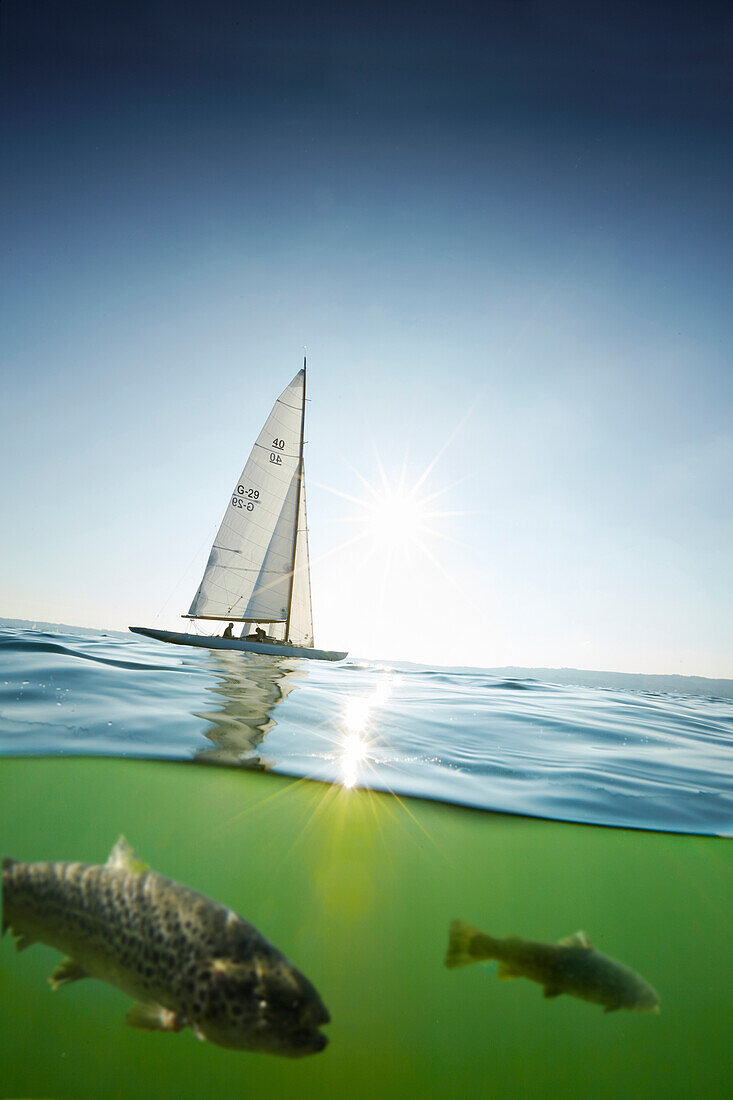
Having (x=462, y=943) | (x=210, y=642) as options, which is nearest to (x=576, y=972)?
(x=462, y=943)

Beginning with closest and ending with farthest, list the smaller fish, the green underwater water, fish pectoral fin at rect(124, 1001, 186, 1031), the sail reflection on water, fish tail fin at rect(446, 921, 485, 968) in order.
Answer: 1. fish pectoral fin at rect(124, 1001, 186, 1031)
2. fish tail fin at rect(446, 921, 485, 968)
3. the smaller fish
4. the green underwater water
5. the sail reflection on water

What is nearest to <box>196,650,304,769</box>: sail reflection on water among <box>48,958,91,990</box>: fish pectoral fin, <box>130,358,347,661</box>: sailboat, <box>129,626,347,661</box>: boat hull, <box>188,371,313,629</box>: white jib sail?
<box>48,958,91,990</box>: fish pectoral fin

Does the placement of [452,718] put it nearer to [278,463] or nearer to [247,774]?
[247,774]

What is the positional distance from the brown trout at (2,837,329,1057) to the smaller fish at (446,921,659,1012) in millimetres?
1356

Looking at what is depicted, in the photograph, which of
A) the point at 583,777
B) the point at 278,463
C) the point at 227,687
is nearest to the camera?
the point at 583,777

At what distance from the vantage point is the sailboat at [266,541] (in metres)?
27.3

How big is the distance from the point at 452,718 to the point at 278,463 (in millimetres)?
21846

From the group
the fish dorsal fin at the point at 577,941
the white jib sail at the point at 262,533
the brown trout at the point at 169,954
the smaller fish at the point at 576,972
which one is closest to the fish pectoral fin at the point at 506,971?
the smaller fish at the point at 576,972

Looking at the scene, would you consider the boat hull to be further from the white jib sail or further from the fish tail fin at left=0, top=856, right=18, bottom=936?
the fish tail fin at left=0, top=856, right=18, bottom=936

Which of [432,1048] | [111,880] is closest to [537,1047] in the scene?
[432,1048]

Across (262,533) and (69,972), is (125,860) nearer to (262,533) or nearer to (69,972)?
(69,972)

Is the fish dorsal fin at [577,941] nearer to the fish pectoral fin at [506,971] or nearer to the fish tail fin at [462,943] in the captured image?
the fish pectoral fin at [506,971]

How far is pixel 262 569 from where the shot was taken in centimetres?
2838

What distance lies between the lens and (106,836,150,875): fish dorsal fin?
2051 mm
